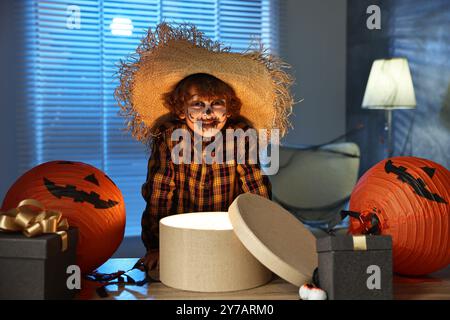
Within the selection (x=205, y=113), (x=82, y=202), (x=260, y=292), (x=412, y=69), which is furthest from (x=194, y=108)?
(x=412, y=69)

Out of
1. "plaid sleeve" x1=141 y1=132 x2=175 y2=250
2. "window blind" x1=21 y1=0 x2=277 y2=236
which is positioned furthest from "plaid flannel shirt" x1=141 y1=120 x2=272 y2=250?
"window blind" x1=21 y1=0 x2=277 y2=236

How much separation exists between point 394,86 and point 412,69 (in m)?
0.37

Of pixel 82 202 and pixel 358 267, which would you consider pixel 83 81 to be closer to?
pixel 82 202

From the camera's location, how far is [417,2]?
312cm

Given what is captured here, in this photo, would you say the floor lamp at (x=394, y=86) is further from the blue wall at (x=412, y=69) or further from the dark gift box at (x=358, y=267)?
the dark gift box at (x=358, y=267)

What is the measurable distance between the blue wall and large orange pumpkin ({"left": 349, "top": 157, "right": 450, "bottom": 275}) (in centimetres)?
182

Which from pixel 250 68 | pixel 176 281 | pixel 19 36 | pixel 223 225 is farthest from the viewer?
pixel 19 36

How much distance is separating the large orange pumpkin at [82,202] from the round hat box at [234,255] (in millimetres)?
146

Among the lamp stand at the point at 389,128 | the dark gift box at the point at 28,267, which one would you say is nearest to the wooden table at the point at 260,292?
the dark gift box at the point at 28,267

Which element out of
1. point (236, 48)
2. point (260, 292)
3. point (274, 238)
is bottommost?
point (260, 292)

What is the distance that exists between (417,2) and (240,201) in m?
2.52

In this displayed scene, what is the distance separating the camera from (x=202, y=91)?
135 cm
